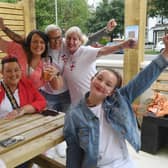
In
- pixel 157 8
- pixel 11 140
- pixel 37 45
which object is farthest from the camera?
pixel 157 8

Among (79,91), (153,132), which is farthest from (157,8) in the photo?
(79,91)

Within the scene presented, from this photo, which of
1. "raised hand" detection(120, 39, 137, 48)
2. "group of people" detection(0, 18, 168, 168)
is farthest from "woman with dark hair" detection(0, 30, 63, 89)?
"raised hand" detection(120, 39, 137, 48)

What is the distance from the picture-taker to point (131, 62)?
3299 millimetres

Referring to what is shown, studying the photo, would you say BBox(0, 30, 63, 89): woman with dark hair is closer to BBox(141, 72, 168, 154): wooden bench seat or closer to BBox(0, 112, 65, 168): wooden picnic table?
BBox(0, 112, 65, 168): wooden picnic table

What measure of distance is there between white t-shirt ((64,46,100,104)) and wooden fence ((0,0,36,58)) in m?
2.33

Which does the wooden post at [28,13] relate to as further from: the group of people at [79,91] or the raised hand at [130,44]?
the raised hand at [130,44]

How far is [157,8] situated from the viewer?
364 centimetres

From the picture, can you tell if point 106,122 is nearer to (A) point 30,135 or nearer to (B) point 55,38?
(A) point 30,135

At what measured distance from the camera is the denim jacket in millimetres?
1230

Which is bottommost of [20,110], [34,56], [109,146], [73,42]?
[109,146]

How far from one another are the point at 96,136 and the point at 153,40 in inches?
162

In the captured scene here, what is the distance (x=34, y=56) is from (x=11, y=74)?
40 cm

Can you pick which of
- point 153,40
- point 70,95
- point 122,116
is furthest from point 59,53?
point 153,40

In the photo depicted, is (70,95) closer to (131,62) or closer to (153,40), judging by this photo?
(131,62)
